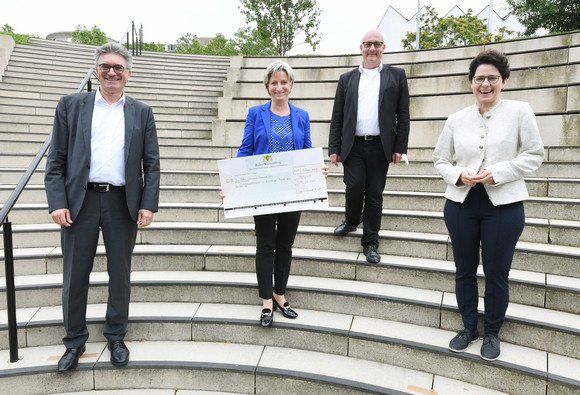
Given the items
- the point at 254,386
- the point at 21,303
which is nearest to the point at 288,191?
the point at 254,386

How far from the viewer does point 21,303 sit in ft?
10.6

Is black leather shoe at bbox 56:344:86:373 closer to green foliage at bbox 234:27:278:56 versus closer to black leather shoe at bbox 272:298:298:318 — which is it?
black leather shoe at bbox 272:298:298:318

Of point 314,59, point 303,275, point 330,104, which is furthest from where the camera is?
point 314,59

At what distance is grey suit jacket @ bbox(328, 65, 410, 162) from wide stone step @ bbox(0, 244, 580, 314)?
96 centimetres

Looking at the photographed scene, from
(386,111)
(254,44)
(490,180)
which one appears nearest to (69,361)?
A: (490,180)

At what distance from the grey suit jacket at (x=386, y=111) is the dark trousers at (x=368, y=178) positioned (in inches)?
2.8

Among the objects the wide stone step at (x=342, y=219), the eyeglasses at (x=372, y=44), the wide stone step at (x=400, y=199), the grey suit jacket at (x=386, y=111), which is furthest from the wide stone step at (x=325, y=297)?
the eyeglasses at (x=372, y=44)

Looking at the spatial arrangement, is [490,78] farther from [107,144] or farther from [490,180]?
[107,144]

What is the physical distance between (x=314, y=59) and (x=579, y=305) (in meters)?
7.34

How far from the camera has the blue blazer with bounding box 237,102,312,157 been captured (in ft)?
9.19

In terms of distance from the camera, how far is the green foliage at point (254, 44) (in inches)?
684

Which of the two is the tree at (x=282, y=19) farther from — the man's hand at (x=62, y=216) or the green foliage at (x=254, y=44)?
the man's hand at (x=62, y=216)

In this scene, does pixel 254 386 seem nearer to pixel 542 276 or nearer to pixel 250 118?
pixel 250 118

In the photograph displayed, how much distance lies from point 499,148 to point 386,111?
1213mm
